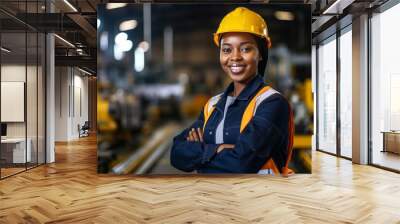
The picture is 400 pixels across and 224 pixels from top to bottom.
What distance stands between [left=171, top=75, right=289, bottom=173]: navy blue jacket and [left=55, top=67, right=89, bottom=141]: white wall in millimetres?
10534

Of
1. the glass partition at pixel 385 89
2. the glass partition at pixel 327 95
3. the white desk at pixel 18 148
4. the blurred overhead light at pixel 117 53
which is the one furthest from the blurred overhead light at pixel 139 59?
the glass partition at pixel 327 95

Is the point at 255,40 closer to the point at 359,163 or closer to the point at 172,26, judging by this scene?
the point at 172,26

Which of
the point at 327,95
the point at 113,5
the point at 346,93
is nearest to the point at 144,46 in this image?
the point at 113,5

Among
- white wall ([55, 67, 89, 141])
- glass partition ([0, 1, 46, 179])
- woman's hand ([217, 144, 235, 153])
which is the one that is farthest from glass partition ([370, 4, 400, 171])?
white wall ([55, 67, 89, 141])

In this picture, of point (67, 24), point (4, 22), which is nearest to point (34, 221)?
point (4, 22)

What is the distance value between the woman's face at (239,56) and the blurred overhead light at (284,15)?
0.63 metres

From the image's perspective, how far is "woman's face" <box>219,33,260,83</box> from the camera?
6125 millimetres

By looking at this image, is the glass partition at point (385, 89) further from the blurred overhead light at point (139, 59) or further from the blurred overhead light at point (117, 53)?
the blurred overhead light at point (117, 53)

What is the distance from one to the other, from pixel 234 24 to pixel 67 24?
402cm

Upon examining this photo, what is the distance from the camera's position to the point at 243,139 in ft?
19.8

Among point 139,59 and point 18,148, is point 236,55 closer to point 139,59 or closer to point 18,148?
point 139,59

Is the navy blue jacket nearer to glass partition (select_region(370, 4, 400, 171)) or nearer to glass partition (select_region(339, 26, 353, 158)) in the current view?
glass partition (select_region(370, 4, 400, 171))

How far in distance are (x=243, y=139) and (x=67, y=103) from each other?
11493 mm

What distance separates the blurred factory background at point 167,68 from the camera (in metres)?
6.46
